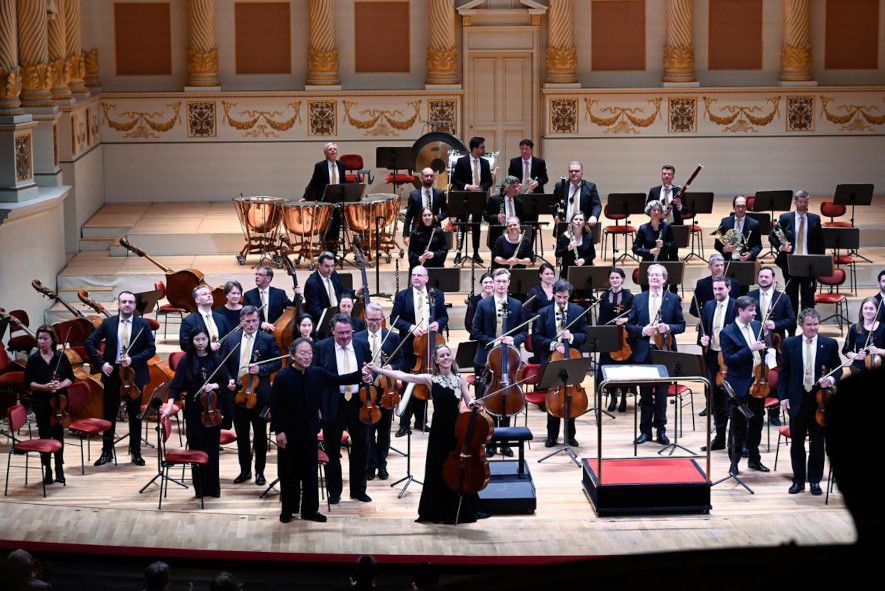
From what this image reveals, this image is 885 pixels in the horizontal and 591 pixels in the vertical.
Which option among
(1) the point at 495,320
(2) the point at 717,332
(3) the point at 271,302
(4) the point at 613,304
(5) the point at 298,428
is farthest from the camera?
(4) the point at 613,304

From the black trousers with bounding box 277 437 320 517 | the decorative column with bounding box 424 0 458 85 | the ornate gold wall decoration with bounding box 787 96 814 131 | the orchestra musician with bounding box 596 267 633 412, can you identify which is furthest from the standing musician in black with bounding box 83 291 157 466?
the ornate gold wall decoration with bounding box 787 96 814 131

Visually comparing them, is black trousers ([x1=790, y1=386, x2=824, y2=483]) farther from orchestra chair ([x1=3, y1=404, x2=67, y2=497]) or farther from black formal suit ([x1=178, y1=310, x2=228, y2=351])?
orchestra chair ([x1=3, y1=404, x2=67, y2=497])

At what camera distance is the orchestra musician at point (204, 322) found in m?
9.00

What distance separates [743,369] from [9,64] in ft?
24.9

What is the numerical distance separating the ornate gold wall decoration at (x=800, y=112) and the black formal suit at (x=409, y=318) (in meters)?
8.97

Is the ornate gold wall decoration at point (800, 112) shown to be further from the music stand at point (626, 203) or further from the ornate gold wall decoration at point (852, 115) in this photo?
the music stand at point (626, 203)

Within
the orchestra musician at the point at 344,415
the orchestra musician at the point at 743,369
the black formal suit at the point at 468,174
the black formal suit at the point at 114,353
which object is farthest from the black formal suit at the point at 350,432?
the black formal suit at the point at 468,174

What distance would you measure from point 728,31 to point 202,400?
11.3 m

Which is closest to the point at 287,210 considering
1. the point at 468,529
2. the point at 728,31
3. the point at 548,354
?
the point at 548,354

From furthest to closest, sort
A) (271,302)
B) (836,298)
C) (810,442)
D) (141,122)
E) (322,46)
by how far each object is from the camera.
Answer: (322,46) → (141,122) → (836,298) → (271,302) → (810,442)

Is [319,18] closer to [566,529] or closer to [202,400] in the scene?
[202,400]

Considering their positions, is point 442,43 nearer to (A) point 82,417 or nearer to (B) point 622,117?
(B) point 622,117

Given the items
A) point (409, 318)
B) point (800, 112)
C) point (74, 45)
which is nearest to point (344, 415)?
point (409, 318)

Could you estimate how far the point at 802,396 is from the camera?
8672mm
